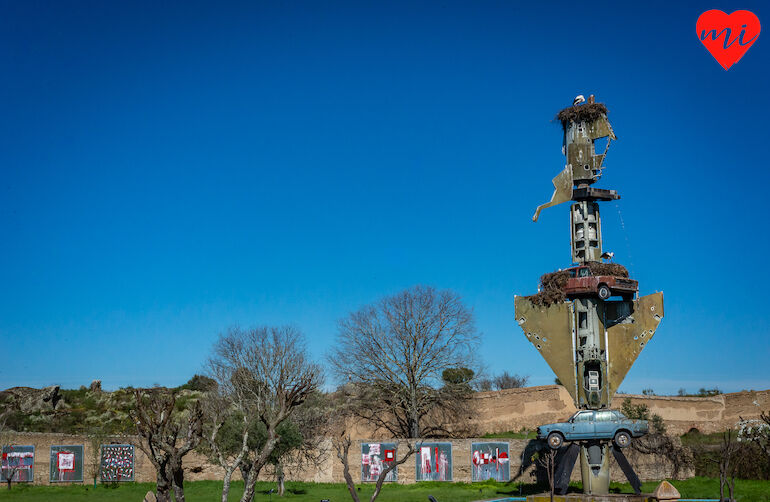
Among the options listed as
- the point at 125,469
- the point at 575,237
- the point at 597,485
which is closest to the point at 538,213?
the point at 575,237

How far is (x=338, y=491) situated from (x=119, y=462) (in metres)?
14.0

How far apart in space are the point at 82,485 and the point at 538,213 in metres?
29.7

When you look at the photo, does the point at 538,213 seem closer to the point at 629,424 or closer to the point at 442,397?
the point at 629,424

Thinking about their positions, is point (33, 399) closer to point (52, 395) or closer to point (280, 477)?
point (52, 395)

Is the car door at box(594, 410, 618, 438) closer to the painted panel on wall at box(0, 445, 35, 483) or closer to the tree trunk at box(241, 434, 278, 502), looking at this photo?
the tree trunk at box(241, 434, 278, 502)

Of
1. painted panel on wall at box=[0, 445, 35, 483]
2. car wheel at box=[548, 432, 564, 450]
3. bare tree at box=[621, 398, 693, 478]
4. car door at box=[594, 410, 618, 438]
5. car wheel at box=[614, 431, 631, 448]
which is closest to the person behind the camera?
car wheel at box=[614, 431, 631, 448]

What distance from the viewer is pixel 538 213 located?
107ft

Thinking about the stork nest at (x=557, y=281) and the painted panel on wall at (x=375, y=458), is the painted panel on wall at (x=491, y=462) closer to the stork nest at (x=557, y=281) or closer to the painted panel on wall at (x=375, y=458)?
the painted panel on wall at (x=375, y=458)

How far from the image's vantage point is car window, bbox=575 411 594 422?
30.2 meters

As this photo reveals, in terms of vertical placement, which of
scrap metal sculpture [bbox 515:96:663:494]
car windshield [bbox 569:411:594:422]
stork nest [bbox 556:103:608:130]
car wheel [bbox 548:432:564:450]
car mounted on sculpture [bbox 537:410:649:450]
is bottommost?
car wheel [bbox 548:432:564:450]

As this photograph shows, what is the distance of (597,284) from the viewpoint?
30734mm

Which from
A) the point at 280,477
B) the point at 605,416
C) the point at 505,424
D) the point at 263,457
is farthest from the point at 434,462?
the point at 263,457

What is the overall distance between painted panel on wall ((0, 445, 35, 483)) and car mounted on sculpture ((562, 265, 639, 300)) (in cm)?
3178

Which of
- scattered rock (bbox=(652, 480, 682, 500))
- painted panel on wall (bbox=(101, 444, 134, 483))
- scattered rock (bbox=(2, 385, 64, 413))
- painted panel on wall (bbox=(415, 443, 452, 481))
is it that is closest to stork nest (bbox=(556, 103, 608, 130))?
scattered rock (bbox=(652, 480, 682, 500))
